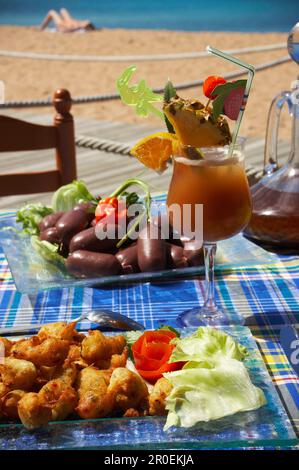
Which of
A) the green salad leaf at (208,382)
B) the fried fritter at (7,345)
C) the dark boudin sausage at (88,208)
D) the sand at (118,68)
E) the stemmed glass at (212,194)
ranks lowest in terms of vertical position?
the sand at (118,68)

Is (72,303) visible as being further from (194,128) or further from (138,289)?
(194,128)

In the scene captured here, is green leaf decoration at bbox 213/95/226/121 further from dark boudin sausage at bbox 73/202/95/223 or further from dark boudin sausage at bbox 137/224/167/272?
dark boudin sausage at bbox 73/202/95/223

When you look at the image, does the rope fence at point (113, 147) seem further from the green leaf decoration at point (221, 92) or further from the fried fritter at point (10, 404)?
the fried fritter at point (10, 404)

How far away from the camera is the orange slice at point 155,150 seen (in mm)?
1298

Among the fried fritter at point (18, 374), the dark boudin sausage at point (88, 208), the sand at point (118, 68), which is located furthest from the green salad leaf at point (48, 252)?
the sand at point (118, 68)

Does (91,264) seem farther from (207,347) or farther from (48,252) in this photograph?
(207,347)

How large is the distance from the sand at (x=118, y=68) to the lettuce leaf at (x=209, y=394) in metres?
6.97

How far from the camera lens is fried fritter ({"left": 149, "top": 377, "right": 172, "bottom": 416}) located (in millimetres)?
909

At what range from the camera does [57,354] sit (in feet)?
3.27

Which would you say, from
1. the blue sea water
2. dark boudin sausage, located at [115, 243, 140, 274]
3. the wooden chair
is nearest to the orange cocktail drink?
dark boudin sausage, located at [115, 243, 140, 274]

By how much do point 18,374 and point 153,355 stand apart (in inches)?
8.4

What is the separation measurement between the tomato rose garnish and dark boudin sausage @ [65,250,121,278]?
385 mm

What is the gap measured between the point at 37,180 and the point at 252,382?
1454mm

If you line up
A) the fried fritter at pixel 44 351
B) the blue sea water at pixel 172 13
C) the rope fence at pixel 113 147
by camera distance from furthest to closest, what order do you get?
1. the blue sea water at pixel 172 13
2. the rope fence at pixel 113 147
3. the fried fritter at pixel 44 351
